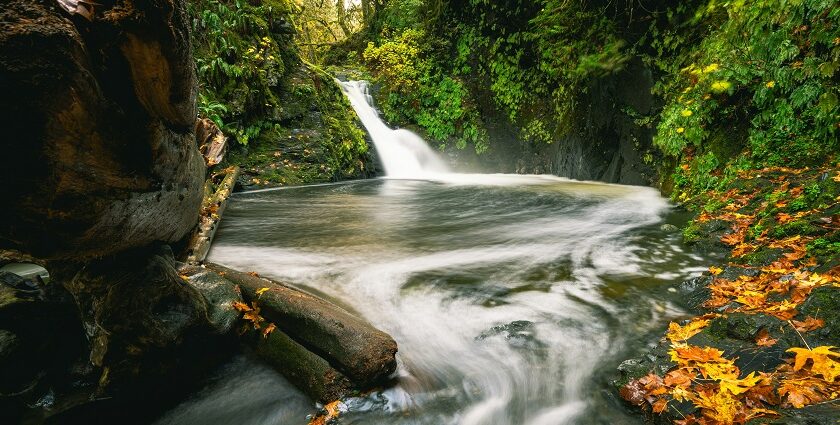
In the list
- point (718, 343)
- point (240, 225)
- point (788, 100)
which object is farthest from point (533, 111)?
point (718, 343)

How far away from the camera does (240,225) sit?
6.18 metres

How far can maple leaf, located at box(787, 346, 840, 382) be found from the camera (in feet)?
6.16

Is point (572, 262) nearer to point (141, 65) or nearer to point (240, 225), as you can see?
point (141, 65)

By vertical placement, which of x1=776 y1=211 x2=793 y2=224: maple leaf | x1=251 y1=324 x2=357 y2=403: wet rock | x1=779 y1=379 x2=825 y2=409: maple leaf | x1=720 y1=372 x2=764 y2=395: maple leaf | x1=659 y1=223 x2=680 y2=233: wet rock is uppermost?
x1=776 y1=211 x2=793 y2=224: maple leaf

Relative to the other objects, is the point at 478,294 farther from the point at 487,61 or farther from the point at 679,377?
the point at 487,61

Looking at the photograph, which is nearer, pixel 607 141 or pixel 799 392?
pixel 799 392

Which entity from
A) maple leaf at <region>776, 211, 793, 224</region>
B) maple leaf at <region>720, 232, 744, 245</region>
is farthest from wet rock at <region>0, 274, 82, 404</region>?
maple leaf at <region>776, 211, 793, 224</region>

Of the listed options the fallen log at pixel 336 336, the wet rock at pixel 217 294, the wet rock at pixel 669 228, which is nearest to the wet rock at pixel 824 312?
the fallen log at pixel 336 336

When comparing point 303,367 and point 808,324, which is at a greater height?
point 808,324

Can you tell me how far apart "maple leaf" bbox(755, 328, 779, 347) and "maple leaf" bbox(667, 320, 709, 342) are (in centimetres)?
34

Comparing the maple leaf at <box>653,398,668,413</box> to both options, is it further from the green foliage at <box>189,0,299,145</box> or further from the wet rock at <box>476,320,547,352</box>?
the green foliage at <box>189,0,299,145</box>

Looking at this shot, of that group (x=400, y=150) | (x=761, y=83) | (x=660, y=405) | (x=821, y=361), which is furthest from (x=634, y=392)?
(x=400, y=150)

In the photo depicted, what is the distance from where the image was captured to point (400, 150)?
14352 mm

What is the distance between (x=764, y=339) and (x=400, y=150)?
12723 millimetres
